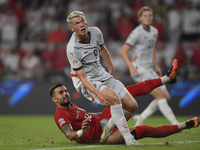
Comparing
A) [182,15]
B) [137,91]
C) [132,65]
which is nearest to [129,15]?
[182,15]

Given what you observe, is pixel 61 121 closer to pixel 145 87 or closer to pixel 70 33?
pixel 145 87

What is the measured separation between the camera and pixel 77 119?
4.84m

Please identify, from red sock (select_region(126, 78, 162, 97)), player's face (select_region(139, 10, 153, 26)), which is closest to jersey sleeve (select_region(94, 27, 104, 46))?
red sock (select_region(126, 78, 162, 97))

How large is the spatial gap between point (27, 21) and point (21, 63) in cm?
226

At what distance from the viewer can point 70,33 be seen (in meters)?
11.6

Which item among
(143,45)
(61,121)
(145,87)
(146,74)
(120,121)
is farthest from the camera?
(143,45)

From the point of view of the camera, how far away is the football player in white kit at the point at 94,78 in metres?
4.39

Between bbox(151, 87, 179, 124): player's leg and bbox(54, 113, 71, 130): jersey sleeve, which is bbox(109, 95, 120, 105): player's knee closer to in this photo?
bbox(54, 113, 71, 130): jersey sleeve

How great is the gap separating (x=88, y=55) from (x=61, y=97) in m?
0.77

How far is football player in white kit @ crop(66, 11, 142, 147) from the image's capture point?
173 inches

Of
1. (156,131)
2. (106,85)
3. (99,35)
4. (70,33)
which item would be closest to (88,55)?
(99,35)

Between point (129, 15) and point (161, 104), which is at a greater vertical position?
point (129, 15)

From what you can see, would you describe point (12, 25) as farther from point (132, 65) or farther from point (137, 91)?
point (137, 91)

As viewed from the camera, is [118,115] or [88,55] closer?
[118,115]
